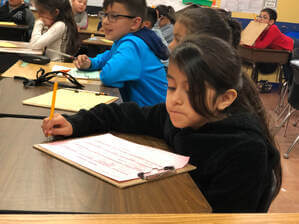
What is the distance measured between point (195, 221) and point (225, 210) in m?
0.54

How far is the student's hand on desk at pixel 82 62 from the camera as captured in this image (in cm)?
212

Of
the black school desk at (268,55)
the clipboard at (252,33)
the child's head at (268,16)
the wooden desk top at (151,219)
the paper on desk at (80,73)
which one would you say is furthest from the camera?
the child's head at (268,16)

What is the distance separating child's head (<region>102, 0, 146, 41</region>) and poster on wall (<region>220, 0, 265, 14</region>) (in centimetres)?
562

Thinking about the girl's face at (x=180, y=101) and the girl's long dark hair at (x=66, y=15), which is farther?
the girl's long dark hair at (x=66, y=15)

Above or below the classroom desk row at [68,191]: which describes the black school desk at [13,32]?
below

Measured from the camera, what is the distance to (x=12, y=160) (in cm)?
80

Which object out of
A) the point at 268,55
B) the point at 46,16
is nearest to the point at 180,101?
the point at 46,16

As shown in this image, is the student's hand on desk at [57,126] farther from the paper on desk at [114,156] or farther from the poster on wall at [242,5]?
the poster on wall at [242,5]

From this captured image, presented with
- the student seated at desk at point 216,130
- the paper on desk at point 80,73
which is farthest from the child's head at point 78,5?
the student seated at desk at point 216,130

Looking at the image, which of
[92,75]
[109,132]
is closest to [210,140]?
[109,132]

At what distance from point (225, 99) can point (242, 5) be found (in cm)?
693

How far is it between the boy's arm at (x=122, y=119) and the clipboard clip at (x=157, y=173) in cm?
32

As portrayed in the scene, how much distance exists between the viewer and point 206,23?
1.65 meters

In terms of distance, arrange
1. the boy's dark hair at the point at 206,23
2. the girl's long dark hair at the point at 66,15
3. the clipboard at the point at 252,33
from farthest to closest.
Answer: the clipboard at the point at 252,33, the girl's long dark hair at the point at 66,15, the boy's dark hair at the point at 206,23
